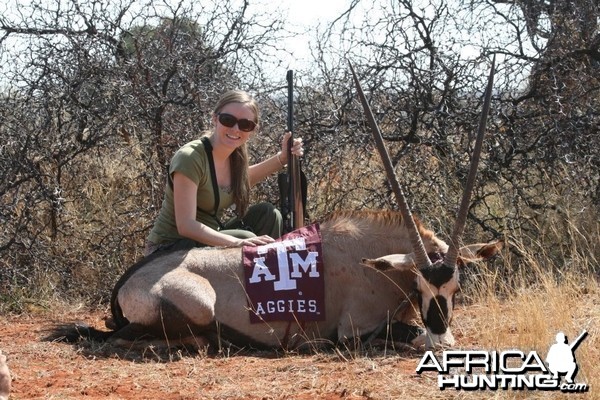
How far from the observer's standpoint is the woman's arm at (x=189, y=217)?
18.8 ft

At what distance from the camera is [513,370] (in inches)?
169

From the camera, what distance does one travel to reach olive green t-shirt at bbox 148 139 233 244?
18.9ft

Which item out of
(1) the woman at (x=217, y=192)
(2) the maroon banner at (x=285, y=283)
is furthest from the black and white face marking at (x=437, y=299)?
(1) the woman at (x=217, y=192)

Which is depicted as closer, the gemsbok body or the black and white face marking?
the black and white face marking

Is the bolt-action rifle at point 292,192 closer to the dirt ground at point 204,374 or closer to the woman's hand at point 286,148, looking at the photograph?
the woman's hand at point 286,148

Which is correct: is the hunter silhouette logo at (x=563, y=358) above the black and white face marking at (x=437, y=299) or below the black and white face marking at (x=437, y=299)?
below

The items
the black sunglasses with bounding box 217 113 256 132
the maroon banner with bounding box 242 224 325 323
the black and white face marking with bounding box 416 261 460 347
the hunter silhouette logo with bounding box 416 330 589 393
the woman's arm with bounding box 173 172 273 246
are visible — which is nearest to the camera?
the hunter silhouette logo with bounding box 416 330 589 393

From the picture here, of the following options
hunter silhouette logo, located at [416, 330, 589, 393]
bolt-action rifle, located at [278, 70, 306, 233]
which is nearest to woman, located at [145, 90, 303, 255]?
bolt-action rifle, located at [278, 70, 306, 233]

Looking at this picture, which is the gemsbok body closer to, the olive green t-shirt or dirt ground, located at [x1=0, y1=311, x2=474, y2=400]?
dirt ground, located at [x1=0, y1=311, x2=474, y2=400]

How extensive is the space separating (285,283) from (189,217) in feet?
2.40

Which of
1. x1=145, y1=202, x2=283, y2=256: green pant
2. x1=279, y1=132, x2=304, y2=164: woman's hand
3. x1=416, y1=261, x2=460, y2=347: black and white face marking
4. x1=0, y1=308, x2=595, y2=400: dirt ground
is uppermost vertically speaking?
x1=279, y1=132, x2=304, y2=164: woman's hand

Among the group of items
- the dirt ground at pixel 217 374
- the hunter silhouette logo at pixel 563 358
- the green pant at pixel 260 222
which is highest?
the green pant at pixel 260 222

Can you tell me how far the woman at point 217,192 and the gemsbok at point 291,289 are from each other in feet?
0.63

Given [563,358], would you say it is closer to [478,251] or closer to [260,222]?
[478,251]
